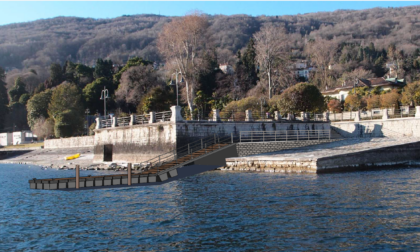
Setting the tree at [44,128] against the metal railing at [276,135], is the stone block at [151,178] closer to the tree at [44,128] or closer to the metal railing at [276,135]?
the metal railing at [276,135]

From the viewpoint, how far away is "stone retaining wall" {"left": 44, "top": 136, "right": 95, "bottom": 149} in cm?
5771

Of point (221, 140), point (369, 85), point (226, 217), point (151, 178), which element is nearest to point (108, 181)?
point (151, 178)

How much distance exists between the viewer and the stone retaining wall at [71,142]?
189 ft

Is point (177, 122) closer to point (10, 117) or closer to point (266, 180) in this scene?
point (266, 180)

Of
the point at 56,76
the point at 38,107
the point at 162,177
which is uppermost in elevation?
the point at 56,76

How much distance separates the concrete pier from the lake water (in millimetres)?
2936

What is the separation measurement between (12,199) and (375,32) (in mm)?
156946

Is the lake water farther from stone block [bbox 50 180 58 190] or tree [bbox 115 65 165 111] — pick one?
tree [bbox 115 65 165 111]

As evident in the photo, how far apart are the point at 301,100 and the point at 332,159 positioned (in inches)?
791


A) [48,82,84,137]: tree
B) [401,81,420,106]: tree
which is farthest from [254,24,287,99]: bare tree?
[48,82,84,137]: tree

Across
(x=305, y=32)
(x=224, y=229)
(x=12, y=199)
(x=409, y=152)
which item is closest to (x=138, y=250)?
(x=224, y=229)

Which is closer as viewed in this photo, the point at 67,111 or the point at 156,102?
the point at 156,102

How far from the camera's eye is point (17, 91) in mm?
100188

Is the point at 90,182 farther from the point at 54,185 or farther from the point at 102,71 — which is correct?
the point at 102,71
